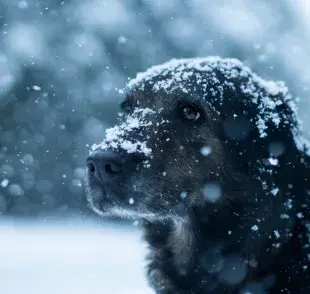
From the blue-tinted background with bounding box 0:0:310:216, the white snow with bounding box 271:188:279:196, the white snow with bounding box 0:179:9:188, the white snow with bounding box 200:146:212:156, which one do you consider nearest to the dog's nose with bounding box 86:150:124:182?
the white snow with bounding box 200:146:212:156

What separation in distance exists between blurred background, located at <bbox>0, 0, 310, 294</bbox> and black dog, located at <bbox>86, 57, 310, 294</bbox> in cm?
1381

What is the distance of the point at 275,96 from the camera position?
3.89 meters

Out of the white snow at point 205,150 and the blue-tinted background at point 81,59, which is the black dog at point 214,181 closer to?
the white snow at point 205,150

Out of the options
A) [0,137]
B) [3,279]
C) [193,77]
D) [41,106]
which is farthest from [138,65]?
[193,77]

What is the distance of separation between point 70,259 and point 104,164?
7.81m

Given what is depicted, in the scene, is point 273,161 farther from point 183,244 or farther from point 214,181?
point 183,244

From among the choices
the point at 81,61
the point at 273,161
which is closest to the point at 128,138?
the point at 273,161

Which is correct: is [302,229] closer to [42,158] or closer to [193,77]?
[193,77]

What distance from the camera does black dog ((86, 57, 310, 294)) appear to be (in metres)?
3.41

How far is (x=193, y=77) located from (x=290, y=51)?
60.1 ft

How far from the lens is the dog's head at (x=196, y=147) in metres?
3.54

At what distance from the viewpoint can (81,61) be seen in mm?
20438

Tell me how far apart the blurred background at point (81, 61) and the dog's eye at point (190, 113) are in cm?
1387

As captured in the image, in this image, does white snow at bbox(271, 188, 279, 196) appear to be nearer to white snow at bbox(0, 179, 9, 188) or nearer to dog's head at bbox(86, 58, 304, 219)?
dog's head at bbox(86, 58, 304, 219)
